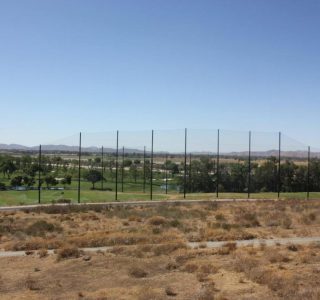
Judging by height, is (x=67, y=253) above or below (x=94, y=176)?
below

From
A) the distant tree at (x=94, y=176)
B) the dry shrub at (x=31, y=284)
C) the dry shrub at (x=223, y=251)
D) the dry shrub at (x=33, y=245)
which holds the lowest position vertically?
the dry shrub at (x=31, y=284)

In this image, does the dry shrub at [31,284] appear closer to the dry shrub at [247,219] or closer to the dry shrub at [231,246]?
the dry shrub at [231,246]

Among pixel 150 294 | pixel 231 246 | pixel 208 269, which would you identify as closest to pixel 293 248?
pixel 231 246

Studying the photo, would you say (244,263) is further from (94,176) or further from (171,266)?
(94,176)

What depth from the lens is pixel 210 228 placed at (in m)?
22.6

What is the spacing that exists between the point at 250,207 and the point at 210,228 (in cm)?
982

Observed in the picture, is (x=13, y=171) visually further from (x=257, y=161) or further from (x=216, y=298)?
(x=216, y=298)

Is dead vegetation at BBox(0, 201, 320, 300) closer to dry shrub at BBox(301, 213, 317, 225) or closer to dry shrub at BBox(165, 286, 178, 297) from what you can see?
dry shrub at BBox(165, 286, 178, 297)

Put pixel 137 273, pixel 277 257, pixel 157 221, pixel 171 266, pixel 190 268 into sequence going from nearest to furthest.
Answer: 1. pixel 137 273
2. pixel 190 268
3. pixel 171 266
4. pixel 277 257
5. pixel 157 221

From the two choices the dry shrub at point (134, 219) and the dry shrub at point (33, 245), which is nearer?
the dry shrub at point (33, 245)

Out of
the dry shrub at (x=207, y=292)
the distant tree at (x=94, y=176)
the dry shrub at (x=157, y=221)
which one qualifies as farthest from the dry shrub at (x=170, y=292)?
the distant tree at (x=94, y=176)

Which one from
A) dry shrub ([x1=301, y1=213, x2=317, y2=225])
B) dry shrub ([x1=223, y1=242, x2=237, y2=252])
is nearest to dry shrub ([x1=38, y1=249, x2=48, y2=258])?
dry shrub ([x1=223, y1=242, x2=237, y2=252])

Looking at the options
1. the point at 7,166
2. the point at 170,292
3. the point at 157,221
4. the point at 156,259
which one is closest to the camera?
the point at 170,292

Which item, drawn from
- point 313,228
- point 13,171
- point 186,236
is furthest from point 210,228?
point 13,171
